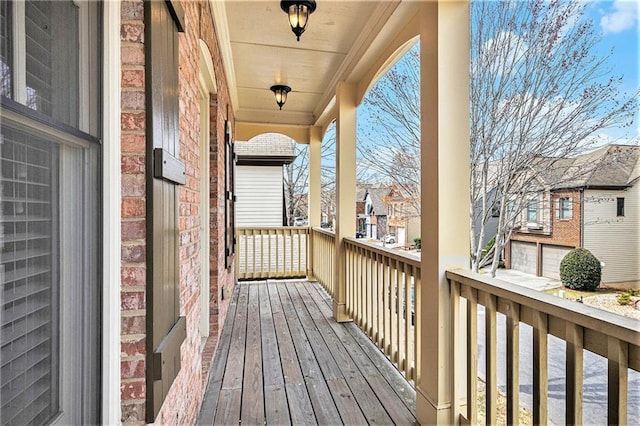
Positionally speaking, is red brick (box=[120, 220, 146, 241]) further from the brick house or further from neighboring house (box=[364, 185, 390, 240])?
neighboring house (box=[364, 185, 390, 240])

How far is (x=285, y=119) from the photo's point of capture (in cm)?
584

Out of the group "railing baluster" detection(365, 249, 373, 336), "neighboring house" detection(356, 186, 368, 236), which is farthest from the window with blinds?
"neighboring house" detection(356, 186, 368, 236)

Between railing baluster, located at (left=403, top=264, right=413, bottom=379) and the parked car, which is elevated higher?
the parked car

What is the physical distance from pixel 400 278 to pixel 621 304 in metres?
1.54

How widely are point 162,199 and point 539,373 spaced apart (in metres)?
1.65

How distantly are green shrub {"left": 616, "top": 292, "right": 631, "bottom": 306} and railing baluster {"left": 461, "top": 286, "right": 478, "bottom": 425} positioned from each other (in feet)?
2.07

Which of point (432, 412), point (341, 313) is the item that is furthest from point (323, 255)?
point (432, 412)

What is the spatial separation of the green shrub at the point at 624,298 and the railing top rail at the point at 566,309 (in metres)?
0.12

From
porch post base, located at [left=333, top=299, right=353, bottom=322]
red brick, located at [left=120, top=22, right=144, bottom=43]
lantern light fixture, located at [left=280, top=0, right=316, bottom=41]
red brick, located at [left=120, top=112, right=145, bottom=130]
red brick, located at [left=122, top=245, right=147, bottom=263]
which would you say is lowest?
porch post base, located at [left=333, top=299, right=353, bottom=322]

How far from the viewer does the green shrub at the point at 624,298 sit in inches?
47.3

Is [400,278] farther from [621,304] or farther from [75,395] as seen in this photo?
[75,395]

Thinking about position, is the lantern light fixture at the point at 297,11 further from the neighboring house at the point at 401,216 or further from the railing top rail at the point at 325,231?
the railing top rail at the point at 325,231

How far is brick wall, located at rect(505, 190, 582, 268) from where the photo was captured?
5.04 feet

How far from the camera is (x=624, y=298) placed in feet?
3.98
